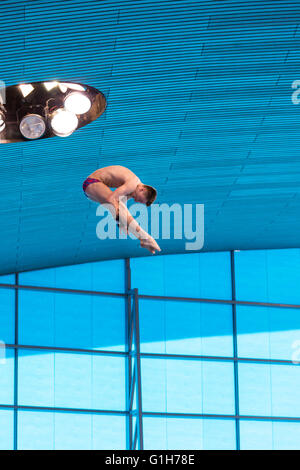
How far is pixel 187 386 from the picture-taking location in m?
21.3

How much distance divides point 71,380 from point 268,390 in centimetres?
527

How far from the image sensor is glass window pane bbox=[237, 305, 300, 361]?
22.0 meters

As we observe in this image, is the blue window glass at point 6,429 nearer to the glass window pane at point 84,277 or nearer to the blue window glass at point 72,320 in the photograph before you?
the blue window glass at point 72,320

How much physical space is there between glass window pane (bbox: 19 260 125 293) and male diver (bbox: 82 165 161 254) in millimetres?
12678

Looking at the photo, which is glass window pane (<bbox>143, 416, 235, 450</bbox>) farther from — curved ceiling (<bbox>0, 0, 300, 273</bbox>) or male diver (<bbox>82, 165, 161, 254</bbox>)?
male diver (<bbox>82, 165, 161, 254</bbox>)

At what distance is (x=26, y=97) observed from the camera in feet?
37.4

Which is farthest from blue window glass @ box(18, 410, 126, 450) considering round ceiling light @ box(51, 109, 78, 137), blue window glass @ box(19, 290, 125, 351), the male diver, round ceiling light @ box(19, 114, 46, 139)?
the male diver

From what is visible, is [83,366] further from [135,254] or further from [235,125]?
[235,125]

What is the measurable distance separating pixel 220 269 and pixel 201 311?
4.46 ft

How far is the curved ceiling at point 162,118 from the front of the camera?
1069 centimetres

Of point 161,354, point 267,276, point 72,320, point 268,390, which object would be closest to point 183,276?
point 161,354

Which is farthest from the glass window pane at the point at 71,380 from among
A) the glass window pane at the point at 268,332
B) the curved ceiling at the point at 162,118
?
the glass window pane at the point at 268,332

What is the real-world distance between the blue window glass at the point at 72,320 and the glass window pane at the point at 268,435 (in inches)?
155
